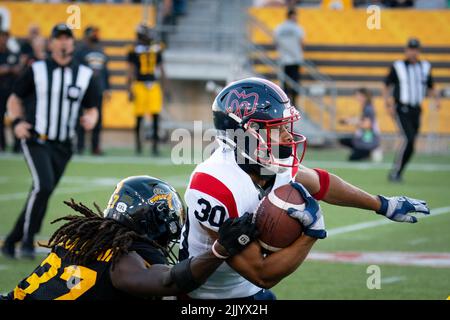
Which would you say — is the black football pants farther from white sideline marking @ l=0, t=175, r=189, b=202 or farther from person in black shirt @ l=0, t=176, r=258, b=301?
person in black shirt @ l=0, t=176, r=258, b=301

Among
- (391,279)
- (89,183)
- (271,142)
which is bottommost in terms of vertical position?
(89,183)

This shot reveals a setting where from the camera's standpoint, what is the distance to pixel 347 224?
989 centimetres

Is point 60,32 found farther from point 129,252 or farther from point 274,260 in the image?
point 274,260

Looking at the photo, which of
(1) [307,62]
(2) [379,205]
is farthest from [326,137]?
(2) [379,205]

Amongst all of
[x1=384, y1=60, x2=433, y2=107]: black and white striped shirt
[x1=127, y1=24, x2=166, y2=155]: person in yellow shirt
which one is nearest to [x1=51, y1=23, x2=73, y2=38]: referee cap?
[x1=384, y1=60, x2=433, y2=107]: black and white striped shirt

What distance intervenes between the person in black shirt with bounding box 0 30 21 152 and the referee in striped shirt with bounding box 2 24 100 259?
8.46m

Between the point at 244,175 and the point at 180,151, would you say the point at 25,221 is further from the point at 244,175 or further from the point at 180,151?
the point at 180,151

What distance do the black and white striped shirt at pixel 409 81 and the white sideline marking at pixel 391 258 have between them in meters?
5.81

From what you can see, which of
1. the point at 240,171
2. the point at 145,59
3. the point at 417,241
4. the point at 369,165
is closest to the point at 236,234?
the point at 240,171

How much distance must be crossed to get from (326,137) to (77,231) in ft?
47.5

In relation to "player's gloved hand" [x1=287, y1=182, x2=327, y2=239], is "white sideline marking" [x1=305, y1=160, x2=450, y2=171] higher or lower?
lower

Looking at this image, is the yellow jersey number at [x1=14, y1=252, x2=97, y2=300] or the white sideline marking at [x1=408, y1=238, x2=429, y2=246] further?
the white sideline marking at [x1=408, y1=238, x2=429, y2=246]

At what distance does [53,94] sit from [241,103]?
4301mm

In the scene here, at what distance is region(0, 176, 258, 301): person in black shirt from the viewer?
157 inches
